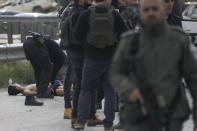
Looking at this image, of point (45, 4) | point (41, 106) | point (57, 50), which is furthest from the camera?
point (45, 4)

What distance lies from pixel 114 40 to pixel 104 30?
0.17m

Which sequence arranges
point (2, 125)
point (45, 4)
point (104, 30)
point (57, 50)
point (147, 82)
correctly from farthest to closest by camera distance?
point (45, 4)
point (57, 50)
point (2, 125)
point (104, 30)
point (147, 82)

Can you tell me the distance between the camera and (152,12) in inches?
179

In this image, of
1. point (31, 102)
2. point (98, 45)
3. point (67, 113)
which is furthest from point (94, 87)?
point (31, 102)

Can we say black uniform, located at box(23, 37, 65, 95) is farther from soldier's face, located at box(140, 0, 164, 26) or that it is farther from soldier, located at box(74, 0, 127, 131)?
soldier's face, located at box(140, 0, 164, 26)

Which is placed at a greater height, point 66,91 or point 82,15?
point 82,15

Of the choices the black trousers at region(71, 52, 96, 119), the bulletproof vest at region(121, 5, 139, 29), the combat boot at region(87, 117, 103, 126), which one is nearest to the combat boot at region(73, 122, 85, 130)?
the black trousers at region(71, 52, 96, 119)

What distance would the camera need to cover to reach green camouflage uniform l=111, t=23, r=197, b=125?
4551 millimetres

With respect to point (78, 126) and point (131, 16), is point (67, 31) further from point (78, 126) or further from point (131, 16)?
point (78, 126)

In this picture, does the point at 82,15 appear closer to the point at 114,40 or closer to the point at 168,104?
the point at 114,40

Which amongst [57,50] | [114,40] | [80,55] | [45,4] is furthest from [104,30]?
[45,4]

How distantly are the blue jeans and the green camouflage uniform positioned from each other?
9.40 feet

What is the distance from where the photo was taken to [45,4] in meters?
42.9

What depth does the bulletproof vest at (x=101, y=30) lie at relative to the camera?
740cm
